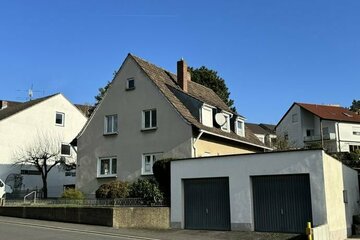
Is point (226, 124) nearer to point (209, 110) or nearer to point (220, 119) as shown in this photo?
point (220, 119)

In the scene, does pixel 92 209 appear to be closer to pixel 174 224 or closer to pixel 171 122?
pixel 174 224

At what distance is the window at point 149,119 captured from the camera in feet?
91.0

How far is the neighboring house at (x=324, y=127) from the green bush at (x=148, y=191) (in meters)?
50.3

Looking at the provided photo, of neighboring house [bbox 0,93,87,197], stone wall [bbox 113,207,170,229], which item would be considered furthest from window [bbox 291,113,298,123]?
stone wall [bbox 113,207,170,229]

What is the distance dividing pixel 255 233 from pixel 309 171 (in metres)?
3.43

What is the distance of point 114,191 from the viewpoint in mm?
24000

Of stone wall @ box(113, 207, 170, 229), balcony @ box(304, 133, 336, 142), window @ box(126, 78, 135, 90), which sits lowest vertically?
stone wall @ box(113, 207, 170, 229)

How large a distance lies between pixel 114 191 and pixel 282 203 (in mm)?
9468

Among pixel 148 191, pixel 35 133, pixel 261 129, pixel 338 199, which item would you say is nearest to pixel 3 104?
pixel 35 133

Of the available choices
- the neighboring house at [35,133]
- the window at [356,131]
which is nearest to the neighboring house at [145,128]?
the neighboring house at [35,133]

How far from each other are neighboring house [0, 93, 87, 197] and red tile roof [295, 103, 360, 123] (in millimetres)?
42614

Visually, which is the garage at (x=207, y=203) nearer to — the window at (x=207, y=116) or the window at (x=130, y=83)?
the window at (x=207, y=116)

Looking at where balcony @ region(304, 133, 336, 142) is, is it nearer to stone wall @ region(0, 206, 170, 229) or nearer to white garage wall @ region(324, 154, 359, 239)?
white garage wall @ region(324, 154, 359, 239)

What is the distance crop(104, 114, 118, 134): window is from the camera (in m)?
29.6
